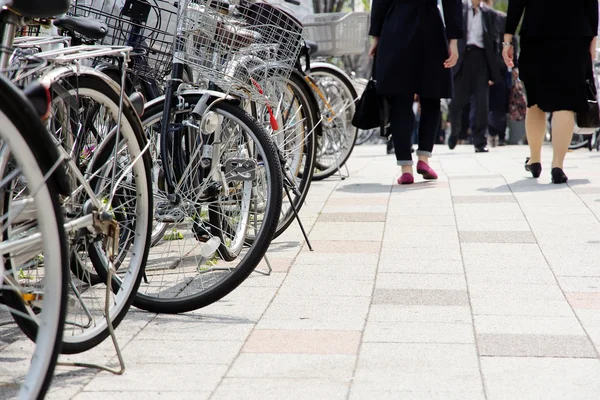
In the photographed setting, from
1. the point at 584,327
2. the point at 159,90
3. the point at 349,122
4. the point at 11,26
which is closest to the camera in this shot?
the point at 11,26

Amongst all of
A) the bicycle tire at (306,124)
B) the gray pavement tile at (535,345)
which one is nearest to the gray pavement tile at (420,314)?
the gray pavement tile at (535,345)

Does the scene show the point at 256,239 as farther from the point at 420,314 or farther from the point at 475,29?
the point at 475,29

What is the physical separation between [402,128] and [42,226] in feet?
19.3

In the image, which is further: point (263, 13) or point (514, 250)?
point (514, 250)

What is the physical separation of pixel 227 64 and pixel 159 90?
1229mm

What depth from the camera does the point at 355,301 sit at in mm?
4094

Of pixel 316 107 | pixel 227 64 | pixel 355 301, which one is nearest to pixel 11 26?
pixel 227 64

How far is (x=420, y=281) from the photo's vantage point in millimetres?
4465

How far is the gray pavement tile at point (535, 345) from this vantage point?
3285 mm

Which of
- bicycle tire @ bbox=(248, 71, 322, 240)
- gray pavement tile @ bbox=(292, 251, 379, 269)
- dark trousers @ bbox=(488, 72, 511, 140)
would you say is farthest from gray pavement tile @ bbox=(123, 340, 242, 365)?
dark trousers @ bbox=(488, 72, 511, 140)

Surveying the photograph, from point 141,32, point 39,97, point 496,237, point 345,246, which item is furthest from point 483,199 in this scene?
point 39,97

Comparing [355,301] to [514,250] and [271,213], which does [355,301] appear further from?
[514,250]

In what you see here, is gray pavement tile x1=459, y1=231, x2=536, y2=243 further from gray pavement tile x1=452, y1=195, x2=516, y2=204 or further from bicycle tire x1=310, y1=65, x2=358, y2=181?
bicycle tire x1=310, y1=65, x2=358, y2=181

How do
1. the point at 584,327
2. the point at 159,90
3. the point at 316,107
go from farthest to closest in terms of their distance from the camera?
the point at 316,107 < the point at 159,90 < the point at 584,327
